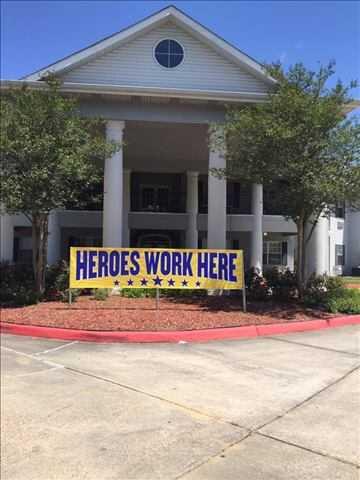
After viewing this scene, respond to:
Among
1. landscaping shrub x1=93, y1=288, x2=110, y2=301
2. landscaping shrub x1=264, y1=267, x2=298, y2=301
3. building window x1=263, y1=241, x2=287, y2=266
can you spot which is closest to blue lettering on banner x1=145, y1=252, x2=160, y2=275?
landscaping shrub x1=93, y1=288, x2=110, y2=301

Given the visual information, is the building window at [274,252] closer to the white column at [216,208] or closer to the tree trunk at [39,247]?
the white column at [216,208]

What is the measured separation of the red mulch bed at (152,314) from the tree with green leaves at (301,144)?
2.81 m

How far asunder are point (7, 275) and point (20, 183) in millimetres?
4286

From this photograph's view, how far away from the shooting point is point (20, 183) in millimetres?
11070

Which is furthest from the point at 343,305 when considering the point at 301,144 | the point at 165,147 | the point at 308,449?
the point at 165,147

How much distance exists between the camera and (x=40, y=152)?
1090cm

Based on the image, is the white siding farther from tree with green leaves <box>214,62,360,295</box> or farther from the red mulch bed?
the red mulch bed

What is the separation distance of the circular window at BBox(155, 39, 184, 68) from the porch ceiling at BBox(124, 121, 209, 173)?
2.05 metres

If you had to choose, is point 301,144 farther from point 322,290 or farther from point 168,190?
point 168,190

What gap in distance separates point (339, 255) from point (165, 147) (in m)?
18.0

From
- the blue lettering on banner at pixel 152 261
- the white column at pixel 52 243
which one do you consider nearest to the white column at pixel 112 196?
the blue lettering on banner at pixel 152 261

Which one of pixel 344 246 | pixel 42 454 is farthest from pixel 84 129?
pixel 344 246

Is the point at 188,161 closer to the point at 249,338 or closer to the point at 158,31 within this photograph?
the point at 158,31

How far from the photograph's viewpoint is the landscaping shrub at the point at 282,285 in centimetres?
1225
